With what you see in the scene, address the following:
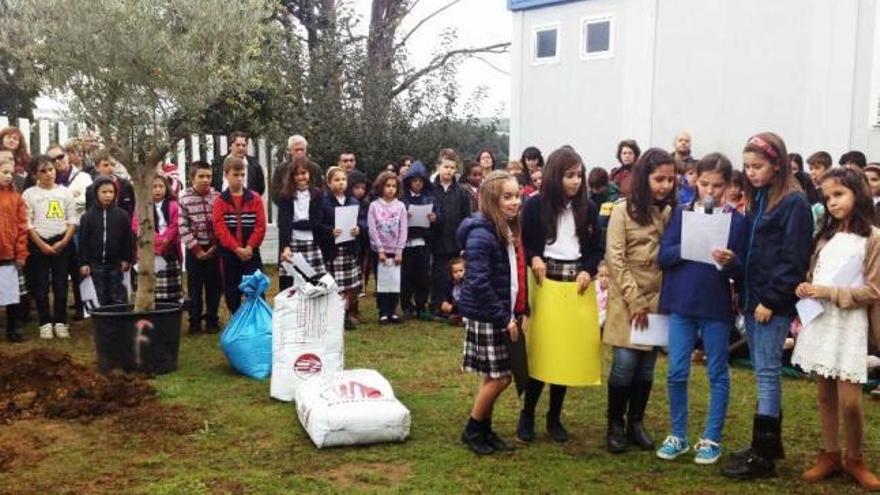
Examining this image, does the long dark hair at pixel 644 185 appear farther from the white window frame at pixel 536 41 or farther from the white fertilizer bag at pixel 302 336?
the white window frame at pixel 536 41

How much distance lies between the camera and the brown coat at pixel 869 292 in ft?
14.9

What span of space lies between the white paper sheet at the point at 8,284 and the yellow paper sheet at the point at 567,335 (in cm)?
523

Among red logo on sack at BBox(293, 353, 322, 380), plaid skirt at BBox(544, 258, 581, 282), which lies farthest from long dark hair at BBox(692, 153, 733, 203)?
red logo on sack at BBox(293, 353, 322, 380)

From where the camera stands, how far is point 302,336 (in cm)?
Answer: 641

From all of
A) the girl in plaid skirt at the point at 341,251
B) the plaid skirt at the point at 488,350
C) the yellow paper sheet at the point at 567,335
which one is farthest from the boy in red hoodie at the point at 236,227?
the yellow paper sheet at the point at 567,335

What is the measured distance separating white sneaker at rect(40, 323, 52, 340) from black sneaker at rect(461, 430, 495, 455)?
16.2 ft

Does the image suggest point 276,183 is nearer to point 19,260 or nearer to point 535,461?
point 19,260

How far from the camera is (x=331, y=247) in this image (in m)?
9.02

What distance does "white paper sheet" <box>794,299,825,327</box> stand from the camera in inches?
182

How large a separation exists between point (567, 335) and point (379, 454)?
127cm

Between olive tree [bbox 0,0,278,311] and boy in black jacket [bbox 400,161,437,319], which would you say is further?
boy in black jacket [bbox 400,161,437,319]

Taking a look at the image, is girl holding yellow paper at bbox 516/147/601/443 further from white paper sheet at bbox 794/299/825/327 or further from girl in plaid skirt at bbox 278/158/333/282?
girl in plaid skirt at bbox 278/158/333/282

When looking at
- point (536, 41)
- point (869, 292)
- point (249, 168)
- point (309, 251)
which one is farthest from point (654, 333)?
point (536, 41)

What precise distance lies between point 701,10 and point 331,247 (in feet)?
24.9
